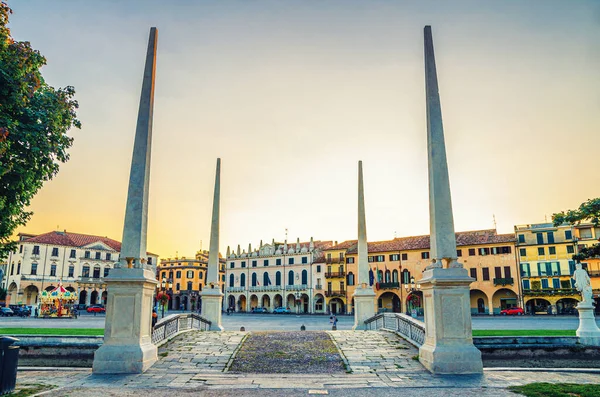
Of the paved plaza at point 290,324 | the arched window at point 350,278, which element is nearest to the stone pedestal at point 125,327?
the paved plaza at point 290,324

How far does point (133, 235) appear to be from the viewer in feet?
36.2

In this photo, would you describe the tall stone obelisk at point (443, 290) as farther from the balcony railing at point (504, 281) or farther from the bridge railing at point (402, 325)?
the balcony railing at point (504, 281)

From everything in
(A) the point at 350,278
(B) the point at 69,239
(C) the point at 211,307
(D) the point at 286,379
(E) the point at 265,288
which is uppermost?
(B) the point at 69,239

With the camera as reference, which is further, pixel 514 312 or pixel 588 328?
pixel 514 312

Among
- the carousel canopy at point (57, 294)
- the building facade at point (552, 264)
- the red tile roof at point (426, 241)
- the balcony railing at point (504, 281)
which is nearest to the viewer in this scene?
the carousel canopy at point (57, 294)

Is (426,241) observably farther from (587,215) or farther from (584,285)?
(584,285)

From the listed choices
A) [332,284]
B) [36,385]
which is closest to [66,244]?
[332,284]

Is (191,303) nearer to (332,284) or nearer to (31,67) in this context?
(332,284)

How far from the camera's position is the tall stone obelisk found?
9953 mm

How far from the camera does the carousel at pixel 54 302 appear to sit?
4072cm

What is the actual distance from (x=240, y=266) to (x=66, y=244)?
28.9 m

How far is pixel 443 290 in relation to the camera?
1030 centimetres

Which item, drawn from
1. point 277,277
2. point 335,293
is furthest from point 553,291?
point 277,277

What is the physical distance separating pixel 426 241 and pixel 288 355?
5225 centimetres
